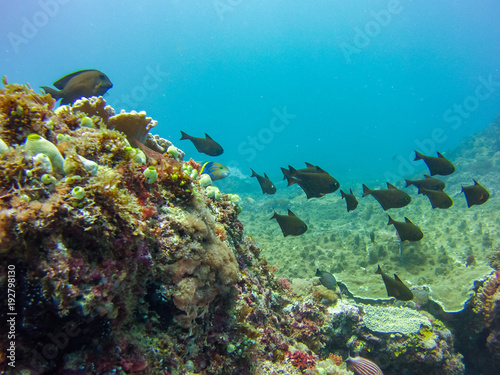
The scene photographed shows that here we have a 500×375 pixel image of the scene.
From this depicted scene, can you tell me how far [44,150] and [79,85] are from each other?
3.39 m

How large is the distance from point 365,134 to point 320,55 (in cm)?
5208

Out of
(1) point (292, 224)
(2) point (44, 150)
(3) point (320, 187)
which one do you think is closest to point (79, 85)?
(2) point (44, 150)

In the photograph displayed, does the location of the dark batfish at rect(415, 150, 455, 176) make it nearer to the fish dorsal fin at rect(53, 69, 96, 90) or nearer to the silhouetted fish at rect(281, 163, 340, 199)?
the silhouetted fish at rect(281, 163, 340, 199)

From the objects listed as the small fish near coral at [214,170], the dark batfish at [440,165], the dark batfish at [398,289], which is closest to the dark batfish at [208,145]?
the small fish near coral at [214,170]

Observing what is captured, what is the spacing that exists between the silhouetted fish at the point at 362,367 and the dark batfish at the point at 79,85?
6.53 meters

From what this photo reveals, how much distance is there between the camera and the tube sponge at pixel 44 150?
1.63 meters

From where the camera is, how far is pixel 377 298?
6.18 meters

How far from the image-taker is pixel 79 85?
4.21 metres

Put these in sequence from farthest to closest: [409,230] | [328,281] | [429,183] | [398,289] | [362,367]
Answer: [429,183]
[328,281]
[409,230]
[398,289]
[362,367]

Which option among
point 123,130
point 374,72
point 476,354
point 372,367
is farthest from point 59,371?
point 374,72

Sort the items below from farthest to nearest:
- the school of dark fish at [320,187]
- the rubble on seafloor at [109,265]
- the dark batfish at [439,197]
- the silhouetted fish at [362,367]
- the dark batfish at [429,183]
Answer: the dark batfish at [429,183] < the dark batfish at [439,197] < the school of dark fish at [320,187] < the silhouetted fish at [362,367] < the rubble on seafloor at [109,265]

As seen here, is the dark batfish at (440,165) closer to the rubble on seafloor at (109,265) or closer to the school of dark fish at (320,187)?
the school of dark fish at (320,187)

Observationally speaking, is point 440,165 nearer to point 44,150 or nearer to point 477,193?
point 477,193

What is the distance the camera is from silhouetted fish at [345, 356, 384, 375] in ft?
13.5
